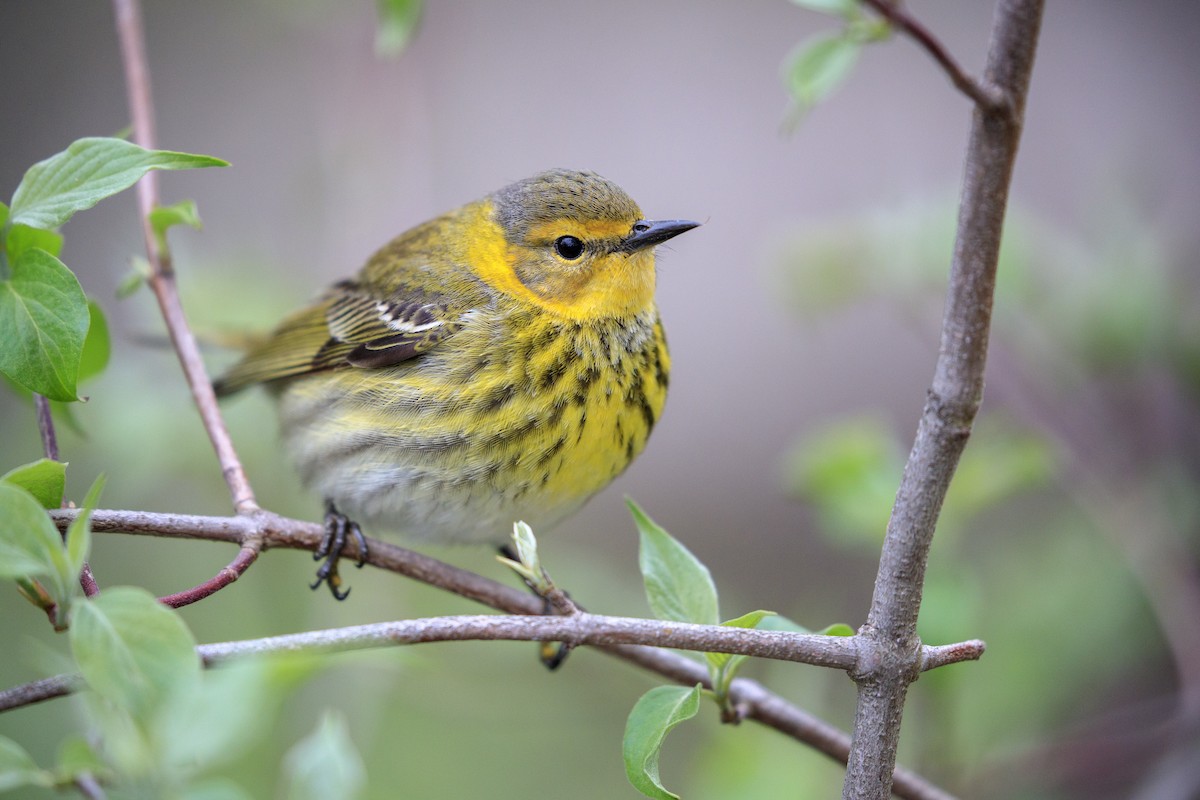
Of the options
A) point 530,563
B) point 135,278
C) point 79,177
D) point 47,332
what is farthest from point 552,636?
point 135,278

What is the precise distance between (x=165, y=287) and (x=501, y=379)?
928 millimetres

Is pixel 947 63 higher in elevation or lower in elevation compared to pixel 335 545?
higher

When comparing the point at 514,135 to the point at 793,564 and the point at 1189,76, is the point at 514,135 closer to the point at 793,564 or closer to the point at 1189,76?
the point at 793,564

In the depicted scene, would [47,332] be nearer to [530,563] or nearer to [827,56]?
[530,563]

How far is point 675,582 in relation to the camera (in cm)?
194

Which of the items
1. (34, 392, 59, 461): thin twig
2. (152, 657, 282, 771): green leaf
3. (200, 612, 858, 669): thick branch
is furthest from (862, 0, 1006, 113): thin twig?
(34, 392, 59, 461): thin twig

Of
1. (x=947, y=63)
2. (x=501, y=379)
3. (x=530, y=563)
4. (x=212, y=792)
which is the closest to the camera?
(x=212, y=792)

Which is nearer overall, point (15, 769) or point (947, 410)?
point (15, 769)

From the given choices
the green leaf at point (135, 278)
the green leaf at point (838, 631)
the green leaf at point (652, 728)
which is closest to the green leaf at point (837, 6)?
the green leaf at point (838, 631)

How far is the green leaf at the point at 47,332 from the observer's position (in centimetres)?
177

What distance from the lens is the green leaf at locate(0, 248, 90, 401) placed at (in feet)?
5.80

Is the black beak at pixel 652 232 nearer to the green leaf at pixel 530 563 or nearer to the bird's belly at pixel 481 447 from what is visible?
the bird's belly at pixel 481 447

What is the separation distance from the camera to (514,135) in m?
7.69

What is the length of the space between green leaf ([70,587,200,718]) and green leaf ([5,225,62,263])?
84 cm
